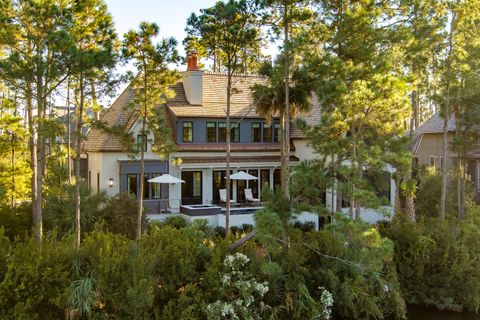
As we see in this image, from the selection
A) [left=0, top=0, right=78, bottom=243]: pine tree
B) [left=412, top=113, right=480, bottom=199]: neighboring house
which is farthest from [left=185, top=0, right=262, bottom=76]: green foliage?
[left=412, top=113, right=480, bottom=199]: neighboring house

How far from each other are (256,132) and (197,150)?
155 inches

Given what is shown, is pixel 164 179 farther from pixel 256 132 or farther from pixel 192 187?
pixel 256 132

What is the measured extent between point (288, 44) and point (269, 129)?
541 inches

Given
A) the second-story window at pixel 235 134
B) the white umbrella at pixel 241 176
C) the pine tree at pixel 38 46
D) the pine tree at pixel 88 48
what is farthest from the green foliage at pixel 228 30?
the second-story window at pixel 235 134

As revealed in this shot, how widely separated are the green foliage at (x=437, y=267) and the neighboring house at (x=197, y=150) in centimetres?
867

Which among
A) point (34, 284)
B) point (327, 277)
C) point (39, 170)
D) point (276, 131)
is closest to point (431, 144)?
point (276, 131)

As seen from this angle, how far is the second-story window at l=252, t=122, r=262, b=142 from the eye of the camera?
92.4 ft

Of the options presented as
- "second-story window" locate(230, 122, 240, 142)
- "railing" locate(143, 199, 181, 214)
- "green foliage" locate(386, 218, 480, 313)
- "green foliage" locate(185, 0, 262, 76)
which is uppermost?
"green foliage" locate(185, 0, 262, 76)

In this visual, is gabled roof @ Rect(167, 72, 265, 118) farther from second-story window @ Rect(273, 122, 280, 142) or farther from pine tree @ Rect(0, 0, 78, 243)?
pine tree @ Rect(0, 0, 78, 243)

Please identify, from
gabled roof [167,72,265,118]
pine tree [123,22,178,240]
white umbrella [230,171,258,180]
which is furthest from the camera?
gabled roof [167,72,265,118]

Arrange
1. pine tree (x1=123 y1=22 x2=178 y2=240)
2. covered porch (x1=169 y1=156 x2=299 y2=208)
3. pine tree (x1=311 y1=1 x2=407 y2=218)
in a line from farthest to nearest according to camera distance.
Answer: covered porch (x1=169 y1=156 x2=299 y2=208), pine tree (x1=123 y1=22 x2=178 y2=240), pine tree (x1=311 y1=1 x2=407 y2=218)

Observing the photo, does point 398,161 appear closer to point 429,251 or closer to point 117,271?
point 429,251

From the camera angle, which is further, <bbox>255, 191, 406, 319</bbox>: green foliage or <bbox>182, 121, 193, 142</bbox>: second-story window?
<bbox>182, 121, 193, 142</bbox>: second-story window

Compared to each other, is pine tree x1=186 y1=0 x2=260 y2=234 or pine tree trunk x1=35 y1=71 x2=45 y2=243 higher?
pine tree x1=186 y1=0 x2=260 y2=234
